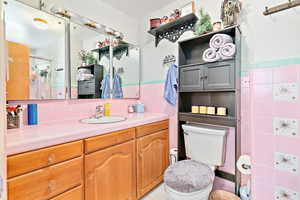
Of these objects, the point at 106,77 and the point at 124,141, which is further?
the point at 106,77

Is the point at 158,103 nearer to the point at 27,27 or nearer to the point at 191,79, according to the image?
the point at 191,79

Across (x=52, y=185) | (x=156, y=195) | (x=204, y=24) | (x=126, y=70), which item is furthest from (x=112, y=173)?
(x=204, y=24)

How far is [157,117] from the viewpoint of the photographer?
181 cm

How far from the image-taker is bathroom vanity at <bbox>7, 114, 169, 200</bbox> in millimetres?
824

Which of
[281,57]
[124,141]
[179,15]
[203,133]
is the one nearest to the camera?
[281,57]

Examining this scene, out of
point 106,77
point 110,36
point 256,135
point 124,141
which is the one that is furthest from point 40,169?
point 110,36

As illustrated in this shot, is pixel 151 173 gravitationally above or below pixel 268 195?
below

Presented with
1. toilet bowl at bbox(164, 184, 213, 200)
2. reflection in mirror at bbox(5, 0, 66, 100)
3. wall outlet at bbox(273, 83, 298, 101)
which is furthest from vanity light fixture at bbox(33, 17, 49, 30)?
wall outlet at bbox(273, 83, 298, 101)

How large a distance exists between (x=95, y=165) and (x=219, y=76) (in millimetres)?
1387

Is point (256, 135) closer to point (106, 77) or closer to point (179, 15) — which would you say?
point (179, 15)

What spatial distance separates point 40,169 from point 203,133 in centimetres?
139

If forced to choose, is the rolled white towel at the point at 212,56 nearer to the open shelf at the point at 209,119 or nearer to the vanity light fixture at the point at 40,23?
the open shelf at the point at 209,119

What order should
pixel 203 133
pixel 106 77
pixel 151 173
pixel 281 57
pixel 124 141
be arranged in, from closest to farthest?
pixel 281 57
pixel 124 141
pixel 203 133
pixel 151 173
pixel 106 77

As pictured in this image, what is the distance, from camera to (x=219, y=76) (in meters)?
1.48
